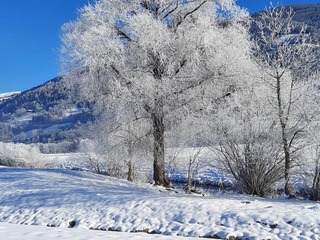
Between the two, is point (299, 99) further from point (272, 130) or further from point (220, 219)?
point (220, 219)

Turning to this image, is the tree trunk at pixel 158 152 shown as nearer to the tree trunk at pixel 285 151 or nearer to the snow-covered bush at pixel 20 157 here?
the tree trunk at pixel 285 151

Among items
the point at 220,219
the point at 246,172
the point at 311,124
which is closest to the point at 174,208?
the point at 220,219

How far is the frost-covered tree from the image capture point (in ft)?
48.9

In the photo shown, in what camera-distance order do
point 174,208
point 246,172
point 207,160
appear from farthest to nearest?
point 207,160, point 246,172, point 174,208

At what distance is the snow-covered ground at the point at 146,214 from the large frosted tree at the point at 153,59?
3826 mm

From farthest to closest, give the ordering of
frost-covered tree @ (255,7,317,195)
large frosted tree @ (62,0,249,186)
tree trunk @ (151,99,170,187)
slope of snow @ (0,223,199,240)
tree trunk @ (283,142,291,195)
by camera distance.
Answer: tree trunk @ (151,99,170,187) < large frosted tree @ (62,0,249,186) < frost-covered tree @ (255,7,317,195) < tree trunk @ (283,142,291,195) < slope of snow @ (0,223,199,240)

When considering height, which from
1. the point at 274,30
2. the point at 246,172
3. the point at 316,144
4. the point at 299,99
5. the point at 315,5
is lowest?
the point at 246,172

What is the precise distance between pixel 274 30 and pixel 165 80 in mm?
4626

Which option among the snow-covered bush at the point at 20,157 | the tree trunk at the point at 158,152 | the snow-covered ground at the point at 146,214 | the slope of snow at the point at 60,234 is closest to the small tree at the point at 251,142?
the tree trunk at the point at 158,152

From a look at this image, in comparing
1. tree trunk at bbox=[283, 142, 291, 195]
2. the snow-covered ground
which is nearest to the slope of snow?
the snow-covered ground

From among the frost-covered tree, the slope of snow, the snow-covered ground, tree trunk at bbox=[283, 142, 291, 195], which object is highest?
the frost-covered tree

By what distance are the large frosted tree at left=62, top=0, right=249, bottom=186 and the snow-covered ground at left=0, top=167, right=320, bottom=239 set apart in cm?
383

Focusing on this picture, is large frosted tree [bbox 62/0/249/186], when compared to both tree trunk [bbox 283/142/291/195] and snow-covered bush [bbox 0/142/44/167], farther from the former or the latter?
snow-covered bush [bbox 0/142/44/167]

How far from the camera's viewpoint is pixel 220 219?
9.80 m
